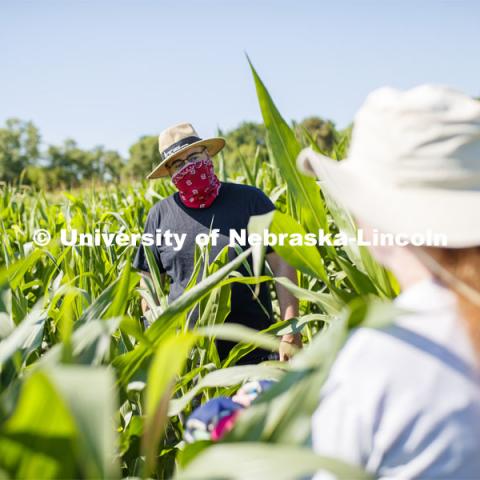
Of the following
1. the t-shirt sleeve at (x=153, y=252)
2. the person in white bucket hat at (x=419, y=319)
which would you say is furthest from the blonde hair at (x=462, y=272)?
the t-shirt sleeve at (x=153, y=252)

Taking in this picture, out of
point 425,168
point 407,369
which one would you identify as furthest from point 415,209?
point 407,369

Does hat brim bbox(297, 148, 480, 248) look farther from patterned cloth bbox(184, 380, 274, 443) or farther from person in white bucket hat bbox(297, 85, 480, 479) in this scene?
patterned cloth bbox(184, 380, 274, 443)

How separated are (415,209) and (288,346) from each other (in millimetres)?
806

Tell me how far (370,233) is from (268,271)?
0.96 m

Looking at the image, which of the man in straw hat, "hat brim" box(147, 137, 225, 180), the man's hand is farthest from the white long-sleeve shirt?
"hat brim" box(147, 137, 225, 180)

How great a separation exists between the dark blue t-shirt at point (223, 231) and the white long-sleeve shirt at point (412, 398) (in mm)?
1122

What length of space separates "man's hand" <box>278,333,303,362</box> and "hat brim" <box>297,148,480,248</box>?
736mm

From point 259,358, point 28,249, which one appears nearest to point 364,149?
point 259,358

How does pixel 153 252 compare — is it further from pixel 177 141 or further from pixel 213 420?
pixel 213 420

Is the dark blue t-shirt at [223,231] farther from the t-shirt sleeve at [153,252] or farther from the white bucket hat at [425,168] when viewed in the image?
the white bucket hat at [425,168]

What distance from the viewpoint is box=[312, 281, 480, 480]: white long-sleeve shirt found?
49 cm

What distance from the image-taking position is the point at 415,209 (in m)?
0.54

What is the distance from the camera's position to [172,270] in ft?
5.74

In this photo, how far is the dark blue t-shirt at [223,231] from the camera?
1.67 m
